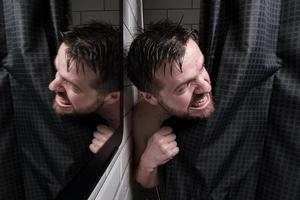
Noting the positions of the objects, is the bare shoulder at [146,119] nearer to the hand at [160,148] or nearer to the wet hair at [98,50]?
the hand at [160,148]

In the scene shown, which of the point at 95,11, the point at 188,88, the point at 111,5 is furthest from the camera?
the point at 188,88

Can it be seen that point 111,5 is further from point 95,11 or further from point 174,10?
point 174,10

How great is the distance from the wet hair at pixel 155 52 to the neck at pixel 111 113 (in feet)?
0.36

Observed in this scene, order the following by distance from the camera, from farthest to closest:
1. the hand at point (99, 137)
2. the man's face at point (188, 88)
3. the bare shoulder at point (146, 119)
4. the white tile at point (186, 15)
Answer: the white tile at point (186, 15) < the bare shoulder at point (146, 119) < the man's face at point (188, 88) < the hand at point (99, 137)

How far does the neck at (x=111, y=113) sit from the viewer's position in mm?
662

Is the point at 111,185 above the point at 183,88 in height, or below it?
below

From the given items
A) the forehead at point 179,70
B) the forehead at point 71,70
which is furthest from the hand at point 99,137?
the forehead at point 179,70

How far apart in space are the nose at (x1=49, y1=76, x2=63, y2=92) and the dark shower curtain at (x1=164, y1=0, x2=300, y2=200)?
57 cm

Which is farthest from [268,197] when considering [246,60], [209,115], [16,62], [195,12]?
[195,12]

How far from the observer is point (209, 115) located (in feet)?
2.91

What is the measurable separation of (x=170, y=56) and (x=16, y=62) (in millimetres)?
458

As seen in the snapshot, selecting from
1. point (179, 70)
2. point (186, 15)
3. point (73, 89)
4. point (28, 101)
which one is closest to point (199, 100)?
point (179, 70)

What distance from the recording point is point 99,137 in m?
0.61

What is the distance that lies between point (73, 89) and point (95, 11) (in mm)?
191
